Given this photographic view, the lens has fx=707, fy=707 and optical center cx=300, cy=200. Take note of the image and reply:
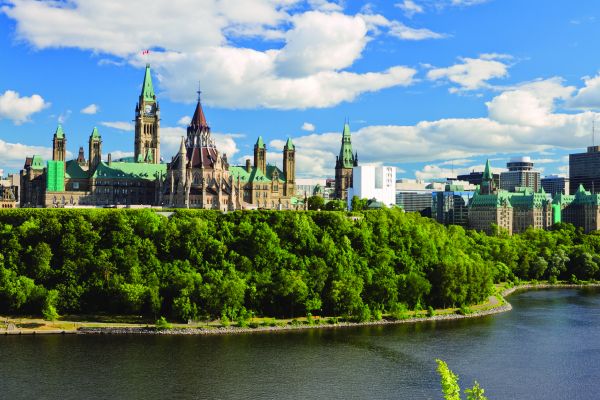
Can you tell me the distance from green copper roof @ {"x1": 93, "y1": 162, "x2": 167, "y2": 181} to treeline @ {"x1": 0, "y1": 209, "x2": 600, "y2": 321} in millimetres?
73400

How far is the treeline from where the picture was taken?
301ft

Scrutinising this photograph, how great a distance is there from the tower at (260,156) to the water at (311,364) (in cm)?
10546

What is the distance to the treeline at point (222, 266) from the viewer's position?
91.8 m

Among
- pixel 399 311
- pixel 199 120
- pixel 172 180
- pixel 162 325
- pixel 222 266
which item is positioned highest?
pixel 199 120

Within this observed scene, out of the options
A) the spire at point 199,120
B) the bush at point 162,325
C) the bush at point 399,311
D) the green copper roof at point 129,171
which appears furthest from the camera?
Answer: the green copper roof at point 129,171

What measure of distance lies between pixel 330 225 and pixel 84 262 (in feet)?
122

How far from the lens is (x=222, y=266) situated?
9875 cm

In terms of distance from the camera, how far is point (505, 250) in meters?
152

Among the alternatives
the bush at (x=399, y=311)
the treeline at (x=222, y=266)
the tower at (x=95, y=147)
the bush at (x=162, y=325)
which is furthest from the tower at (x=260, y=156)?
the bush at (x=162, y=325)

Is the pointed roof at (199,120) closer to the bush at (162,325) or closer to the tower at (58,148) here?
the tower at (58,148)

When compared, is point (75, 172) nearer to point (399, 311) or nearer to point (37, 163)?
point (37, 163)

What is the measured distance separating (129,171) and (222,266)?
88.5m

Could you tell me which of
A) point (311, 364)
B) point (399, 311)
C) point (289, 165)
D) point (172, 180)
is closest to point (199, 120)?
point (172, 180)

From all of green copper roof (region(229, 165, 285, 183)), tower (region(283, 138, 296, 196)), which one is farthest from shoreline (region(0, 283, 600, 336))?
tower (region(283, 138, 296, 196))
